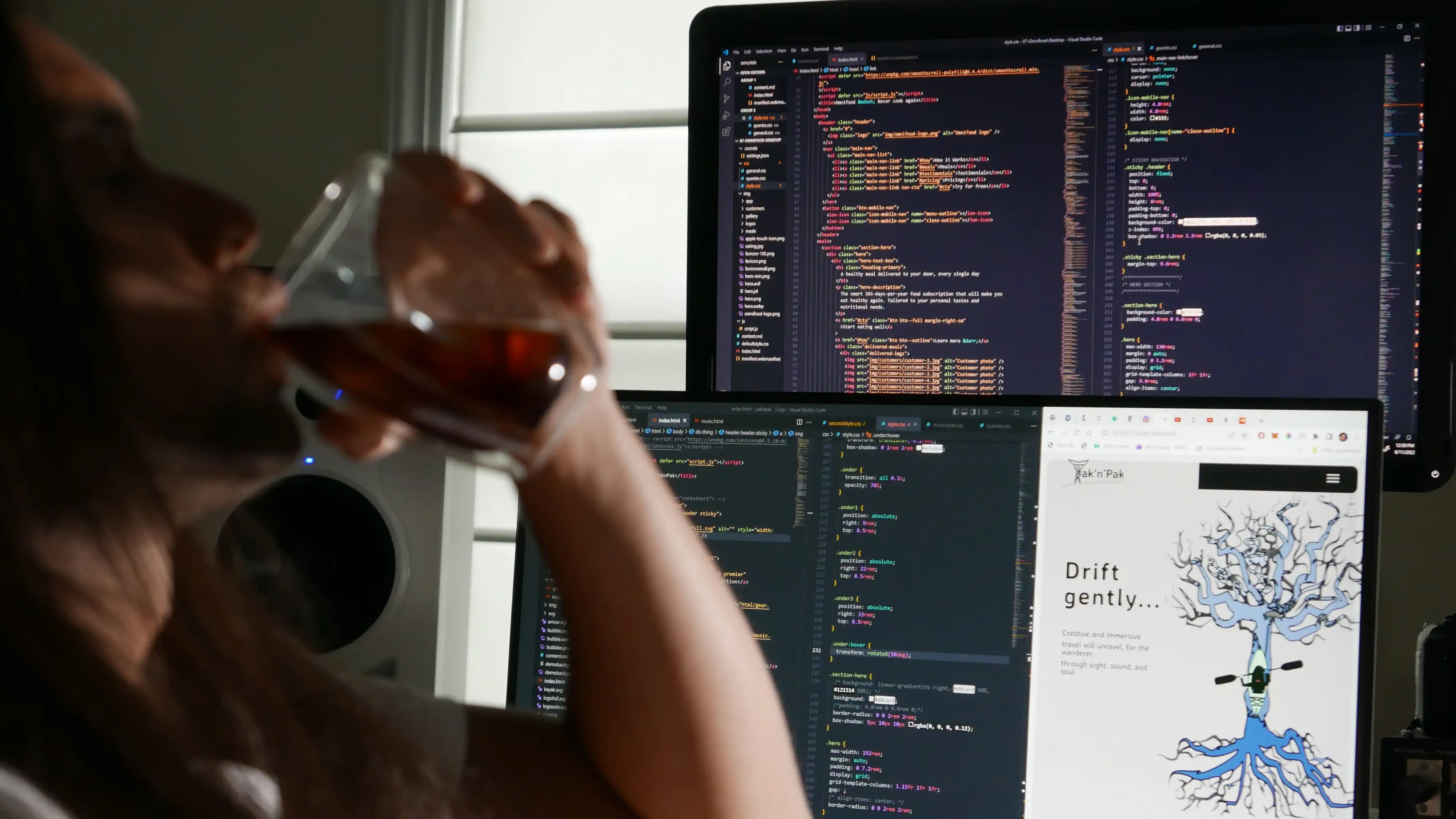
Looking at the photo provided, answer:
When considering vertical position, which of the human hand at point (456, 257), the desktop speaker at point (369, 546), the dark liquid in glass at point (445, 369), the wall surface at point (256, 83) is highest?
the wall surface at point (256, 83)

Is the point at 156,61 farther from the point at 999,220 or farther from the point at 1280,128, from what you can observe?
the point at 1280,128

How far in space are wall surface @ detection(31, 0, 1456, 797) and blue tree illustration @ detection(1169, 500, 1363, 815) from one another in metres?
1.05

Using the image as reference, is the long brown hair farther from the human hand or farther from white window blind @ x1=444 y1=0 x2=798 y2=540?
white window blind @ x1=444 y1=0 x2=798 y2=540

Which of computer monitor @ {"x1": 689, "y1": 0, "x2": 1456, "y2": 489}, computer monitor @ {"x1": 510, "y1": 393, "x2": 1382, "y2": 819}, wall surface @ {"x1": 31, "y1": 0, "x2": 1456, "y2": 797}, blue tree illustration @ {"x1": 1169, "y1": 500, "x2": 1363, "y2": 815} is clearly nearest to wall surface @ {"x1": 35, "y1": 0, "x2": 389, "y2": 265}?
wall surface @ {"x1": 31, "y1": 0, "x2": 1456, "y2": 797}

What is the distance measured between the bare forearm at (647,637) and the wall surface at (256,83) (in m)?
0.99

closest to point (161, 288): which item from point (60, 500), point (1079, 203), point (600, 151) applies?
point (60, 500)

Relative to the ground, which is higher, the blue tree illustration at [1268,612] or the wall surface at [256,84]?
the wall surface at [256,84]

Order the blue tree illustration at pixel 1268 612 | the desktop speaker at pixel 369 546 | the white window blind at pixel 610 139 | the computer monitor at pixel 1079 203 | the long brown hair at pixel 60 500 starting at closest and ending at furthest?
the long brown hair at pixel 60 500 < the blue tree illustration at pixel 1268 612 < the computer monitor at pixel 1079 203 < the desktop speaker at pixel 369 546 < the white window blind at pixel 610 139

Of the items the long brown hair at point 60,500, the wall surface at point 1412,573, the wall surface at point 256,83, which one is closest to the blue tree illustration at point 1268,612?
the wall surface at point 1412,573

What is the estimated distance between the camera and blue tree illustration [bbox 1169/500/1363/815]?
2.44ft

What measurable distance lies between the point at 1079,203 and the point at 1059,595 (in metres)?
0.41

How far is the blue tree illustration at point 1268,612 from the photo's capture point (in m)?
0.74

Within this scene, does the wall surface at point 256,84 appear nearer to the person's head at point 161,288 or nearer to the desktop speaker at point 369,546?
the desktop speaker at point 369,546

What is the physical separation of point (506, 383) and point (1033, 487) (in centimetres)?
53
